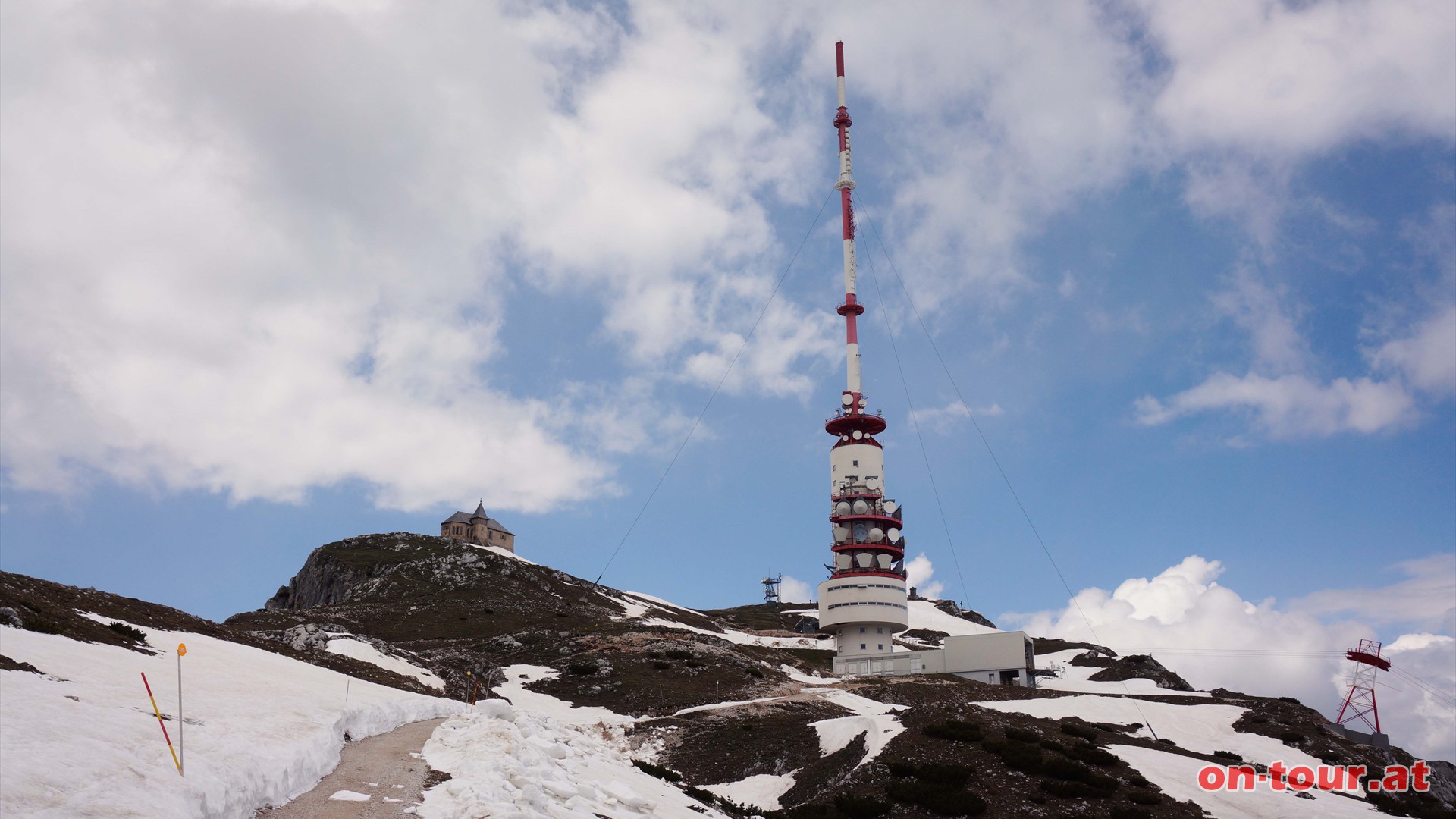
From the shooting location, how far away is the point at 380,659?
5756 centimetres

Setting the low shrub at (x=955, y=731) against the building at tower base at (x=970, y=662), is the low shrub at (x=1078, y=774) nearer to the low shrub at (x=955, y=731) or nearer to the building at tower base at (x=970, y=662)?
the low shrub at (x=955, y=731)

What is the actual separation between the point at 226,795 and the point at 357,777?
4648mm

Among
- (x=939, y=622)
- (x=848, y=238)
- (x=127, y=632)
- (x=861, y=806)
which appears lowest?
(x=861, y=806)

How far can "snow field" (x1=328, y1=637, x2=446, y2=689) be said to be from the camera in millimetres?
55375

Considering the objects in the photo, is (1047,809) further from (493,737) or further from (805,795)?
(493,737)

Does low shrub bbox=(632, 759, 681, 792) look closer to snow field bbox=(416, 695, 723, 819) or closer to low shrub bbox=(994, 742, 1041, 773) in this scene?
snow field bbox=(416, 695, 723, 819)

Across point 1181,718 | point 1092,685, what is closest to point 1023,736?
point 1181,718

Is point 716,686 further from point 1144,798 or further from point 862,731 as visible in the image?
point 1144,798

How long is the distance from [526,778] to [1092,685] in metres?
83.1

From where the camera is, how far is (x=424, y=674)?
58281mm

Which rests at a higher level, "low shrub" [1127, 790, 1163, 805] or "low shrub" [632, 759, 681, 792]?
"low shrub" [1127, 790, 1163, 805]

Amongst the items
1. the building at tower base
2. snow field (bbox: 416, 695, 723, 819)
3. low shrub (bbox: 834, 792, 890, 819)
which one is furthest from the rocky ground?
the building at tower base

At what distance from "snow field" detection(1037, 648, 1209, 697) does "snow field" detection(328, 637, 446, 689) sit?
49821 mm

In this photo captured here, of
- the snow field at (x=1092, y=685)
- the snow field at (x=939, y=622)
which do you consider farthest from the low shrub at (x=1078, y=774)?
the snow field at (x=939, y=622)
